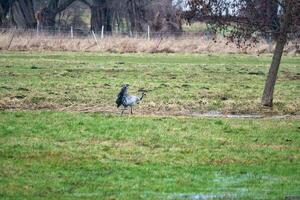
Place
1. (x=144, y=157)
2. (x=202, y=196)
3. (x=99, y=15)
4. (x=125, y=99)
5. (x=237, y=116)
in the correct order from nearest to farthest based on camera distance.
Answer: (x=202, y=196)
(x=144, y=157)
(x=125, y=99)
(x=237, y=116)
(x=99, y=15)

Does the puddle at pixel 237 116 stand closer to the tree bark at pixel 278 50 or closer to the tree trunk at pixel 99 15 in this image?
the tree bark at pixel 278 50

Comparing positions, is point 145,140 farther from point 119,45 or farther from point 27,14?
point 27,14

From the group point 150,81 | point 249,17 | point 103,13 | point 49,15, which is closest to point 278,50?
point 249,17

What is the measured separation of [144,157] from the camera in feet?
41.2

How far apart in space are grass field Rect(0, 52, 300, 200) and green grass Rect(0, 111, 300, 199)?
0.02 metres

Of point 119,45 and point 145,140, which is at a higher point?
point 145,140

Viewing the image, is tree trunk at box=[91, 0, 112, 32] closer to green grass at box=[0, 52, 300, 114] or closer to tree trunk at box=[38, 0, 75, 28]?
tree trunk at box=[38, 0, 75, 28]

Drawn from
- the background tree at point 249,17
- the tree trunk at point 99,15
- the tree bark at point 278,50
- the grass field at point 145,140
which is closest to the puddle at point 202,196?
the grass field at point 145,140

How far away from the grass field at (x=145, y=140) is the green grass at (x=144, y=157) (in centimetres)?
2

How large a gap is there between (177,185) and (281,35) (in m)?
10.1

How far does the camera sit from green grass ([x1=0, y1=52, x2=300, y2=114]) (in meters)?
20.2

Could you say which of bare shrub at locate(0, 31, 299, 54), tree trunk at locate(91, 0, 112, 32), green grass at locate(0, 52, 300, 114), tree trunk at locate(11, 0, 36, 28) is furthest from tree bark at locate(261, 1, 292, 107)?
tree trunk at locate(91, 0, 112, 32)

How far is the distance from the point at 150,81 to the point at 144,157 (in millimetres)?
14417

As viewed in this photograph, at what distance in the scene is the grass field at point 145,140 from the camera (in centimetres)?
1039
